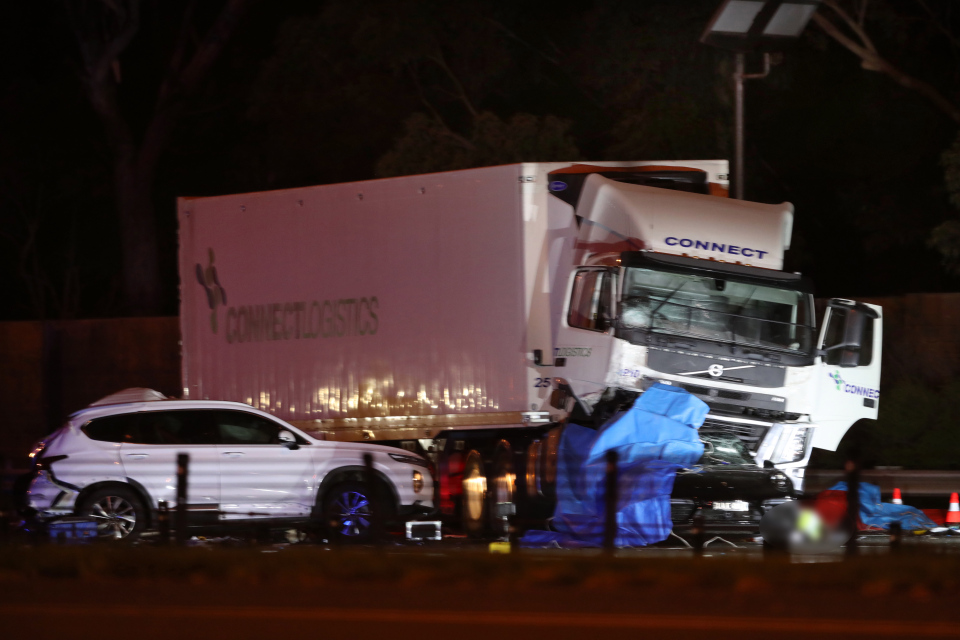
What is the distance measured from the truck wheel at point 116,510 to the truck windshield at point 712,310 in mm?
5518

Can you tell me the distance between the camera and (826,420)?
39.3 ft

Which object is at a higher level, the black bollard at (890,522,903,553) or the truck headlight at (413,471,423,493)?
the black bollard at (890,522,903,553)

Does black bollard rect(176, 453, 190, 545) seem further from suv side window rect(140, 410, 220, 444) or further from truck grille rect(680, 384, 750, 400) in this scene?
truck grille rect(680, 384, 750, 400)

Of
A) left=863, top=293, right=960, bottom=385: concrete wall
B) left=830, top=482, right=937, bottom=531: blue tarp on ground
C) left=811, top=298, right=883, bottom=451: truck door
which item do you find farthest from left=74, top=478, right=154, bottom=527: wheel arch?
left=863, top=293, right=960, bottom=385: concrete wall

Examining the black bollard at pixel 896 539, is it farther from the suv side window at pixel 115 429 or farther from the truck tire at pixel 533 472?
the suv side window at pixel 115 429

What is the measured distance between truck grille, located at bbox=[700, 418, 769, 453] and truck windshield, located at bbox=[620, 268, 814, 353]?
2.65 ft

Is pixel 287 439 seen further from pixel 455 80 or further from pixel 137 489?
pixel 455 80

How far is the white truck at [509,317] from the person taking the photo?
38.7 feet

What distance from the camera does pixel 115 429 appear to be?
13.1 m

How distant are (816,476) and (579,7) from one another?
56.5ft

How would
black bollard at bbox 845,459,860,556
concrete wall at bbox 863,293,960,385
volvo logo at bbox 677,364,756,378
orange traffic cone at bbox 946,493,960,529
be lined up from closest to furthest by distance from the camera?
black bollard at bbox 845,459,860,556, volvo logo at bbox 677,364,756,378, orange traffic cone at bbox 946,493,960,529, concrete wall at bbox 863,293,960,385

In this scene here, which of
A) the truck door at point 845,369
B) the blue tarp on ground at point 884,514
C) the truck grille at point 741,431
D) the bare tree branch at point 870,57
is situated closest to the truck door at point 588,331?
the truck grille at point 741,431

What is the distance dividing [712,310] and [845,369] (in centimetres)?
156

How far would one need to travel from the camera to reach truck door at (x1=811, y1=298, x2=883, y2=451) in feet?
39.3
